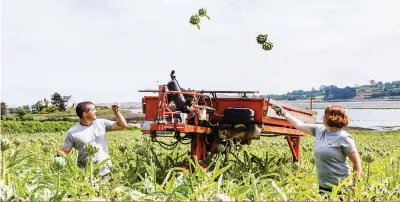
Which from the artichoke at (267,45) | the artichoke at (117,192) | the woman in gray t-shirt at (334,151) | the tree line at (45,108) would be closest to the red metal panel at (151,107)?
the artichoke at (267,45)

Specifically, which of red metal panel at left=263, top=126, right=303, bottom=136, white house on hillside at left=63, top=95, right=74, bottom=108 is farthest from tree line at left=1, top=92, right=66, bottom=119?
red metal panel at left=263, top=126, right=303, bottom=136

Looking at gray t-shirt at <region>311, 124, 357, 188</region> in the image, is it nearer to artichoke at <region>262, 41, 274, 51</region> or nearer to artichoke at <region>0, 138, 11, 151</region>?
artichoke at <region>262, 41, 274, 51</region>

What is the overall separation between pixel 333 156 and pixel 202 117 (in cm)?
305

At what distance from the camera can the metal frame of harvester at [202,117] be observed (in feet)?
27.0

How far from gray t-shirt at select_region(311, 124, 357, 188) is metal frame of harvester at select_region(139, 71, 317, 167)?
258 cm

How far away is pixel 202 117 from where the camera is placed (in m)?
8.56

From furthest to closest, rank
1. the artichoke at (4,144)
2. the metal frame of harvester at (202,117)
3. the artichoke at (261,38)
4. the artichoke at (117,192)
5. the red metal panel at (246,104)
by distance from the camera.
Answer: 1. the red metal panel at (246,104)
2. the metal frame of harvester at (202,117)
3. the artichoke at (261,38)
4. the artichoke at (4,144)
5. the artichoke at (117,192)

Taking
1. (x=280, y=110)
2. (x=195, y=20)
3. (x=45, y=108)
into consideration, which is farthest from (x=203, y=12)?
(x=45, y=108)

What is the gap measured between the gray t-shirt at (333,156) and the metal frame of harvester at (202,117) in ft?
8.47

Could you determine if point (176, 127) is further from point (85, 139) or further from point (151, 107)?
point (85, 139)

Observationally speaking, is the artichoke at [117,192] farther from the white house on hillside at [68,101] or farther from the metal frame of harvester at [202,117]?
the white house on hillside at [68,101]

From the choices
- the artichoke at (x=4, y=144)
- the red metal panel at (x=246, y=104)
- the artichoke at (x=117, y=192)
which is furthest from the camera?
the red metal panel at (x=246, y=104)

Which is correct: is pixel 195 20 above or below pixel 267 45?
above

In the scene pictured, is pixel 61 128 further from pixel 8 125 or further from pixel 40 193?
pixel 40 193
